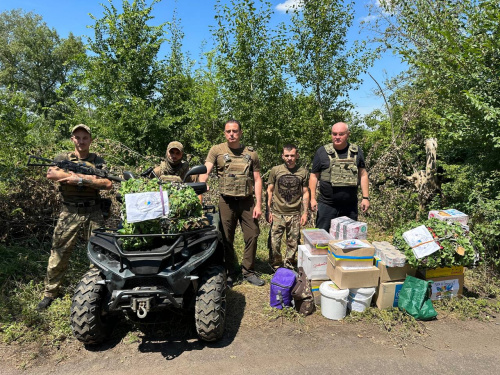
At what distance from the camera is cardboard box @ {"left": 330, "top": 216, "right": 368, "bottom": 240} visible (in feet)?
12.9

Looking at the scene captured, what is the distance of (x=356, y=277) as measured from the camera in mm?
3504

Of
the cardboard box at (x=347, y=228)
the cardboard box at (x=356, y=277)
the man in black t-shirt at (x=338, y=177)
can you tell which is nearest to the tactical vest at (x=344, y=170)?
the man in black t-shirt at (x=338, y=177)

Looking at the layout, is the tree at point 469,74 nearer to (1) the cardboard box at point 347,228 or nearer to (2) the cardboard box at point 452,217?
(2) the cardboard box at point 452,217

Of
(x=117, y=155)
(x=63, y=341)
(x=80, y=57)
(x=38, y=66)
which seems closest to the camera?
(x=63, y=341)

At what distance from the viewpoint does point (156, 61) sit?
339 inches

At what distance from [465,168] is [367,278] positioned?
3369 mm

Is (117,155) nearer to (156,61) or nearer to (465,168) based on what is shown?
→ (156,61)

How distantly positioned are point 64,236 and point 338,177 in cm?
339

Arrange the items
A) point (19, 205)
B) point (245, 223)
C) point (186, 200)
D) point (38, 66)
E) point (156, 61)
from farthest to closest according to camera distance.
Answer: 1. point (38, 66)
2. point (156, 61)
3. point (19, 205)
4. point (245, 223)
5. point (186, 200)

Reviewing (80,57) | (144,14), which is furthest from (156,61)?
(80,57)

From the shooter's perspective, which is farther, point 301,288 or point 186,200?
point 301,288

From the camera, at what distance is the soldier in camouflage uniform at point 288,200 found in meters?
4.54

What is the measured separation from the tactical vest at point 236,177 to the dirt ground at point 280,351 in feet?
5.01

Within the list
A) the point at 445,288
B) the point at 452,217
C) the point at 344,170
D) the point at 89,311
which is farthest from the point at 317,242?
the point at 89,311
